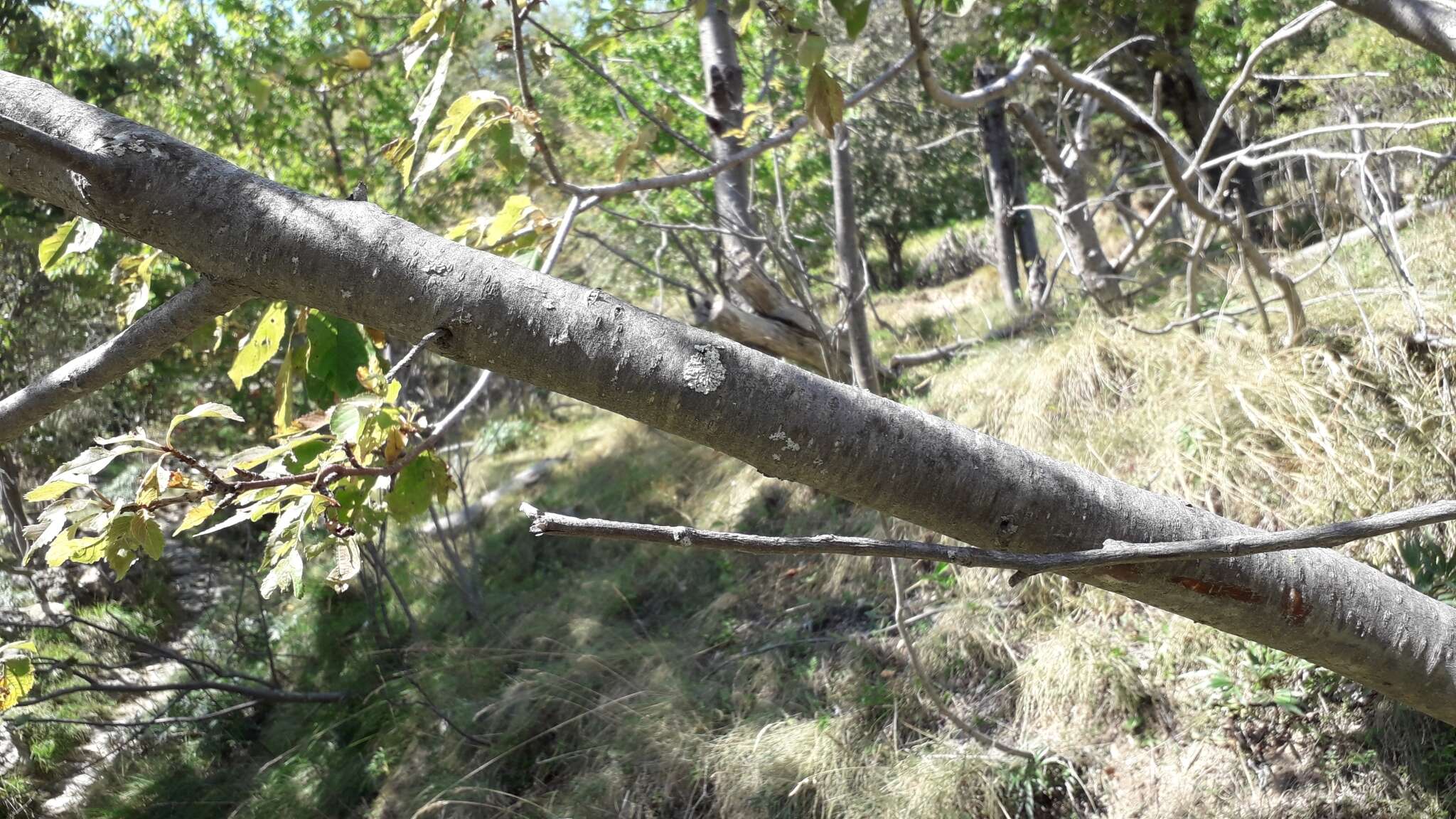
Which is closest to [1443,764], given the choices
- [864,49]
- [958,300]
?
[958,300]

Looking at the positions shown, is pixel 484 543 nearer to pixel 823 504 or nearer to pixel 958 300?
pixel 823 504

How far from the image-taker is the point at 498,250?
2.28m

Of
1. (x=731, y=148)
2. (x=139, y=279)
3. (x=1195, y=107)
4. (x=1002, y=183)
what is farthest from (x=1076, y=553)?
(x=1195, y=107)

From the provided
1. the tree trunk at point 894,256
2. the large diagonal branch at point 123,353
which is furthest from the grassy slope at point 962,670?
the tree trunk at point 894,256

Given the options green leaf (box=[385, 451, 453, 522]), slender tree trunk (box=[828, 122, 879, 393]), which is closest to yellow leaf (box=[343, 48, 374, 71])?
green leaf (box=[385, 451, 453, 522])

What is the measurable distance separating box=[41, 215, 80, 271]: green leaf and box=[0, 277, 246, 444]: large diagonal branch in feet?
1.51

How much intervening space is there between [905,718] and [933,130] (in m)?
11.1

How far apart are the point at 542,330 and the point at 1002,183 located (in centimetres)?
918

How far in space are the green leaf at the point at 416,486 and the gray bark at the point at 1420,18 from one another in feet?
6.53

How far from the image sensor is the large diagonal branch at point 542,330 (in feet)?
4.01

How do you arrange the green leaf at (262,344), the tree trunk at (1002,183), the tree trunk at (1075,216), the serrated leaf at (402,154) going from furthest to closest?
the tree trunk at (1002,183), the tree trunk at (1075,216), the serrated leaf at (402,154), the green leaf at (262,344)

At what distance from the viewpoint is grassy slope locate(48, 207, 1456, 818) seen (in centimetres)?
312

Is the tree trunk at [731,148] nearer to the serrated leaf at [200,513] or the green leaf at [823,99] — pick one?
the green leaf at [823,99]

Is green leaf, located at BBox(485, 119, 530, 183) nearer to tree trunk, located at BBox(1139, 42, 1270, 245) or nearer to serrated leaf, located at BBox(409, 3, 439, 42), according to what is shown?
serrated leaf, located at BBox(409, 3, 439, 42)
